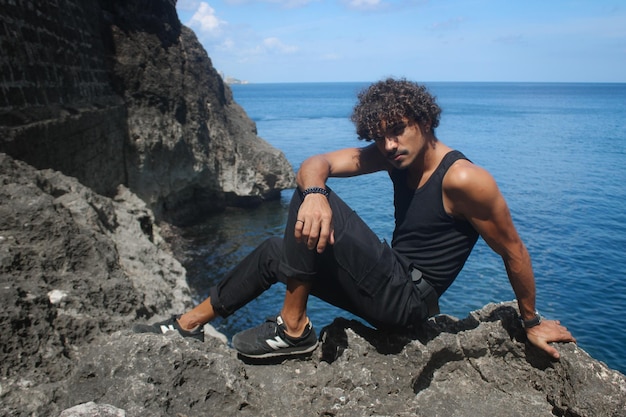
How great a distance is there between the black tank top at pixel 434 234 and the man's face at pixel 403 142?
20 centimetres

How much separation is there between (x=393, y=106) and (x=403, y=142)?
0.81 feet

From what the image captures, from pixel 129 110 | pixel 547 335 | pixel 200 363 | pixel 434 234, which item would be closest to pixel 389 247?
pixel 434 234

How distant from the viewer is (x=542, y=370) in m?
3.18

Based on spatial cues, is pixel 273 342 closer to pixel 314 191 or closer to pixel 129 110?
pixel 314 191

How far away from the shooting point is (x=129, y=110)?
12047mm

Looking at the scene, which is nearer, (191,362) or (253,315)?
(191,362)

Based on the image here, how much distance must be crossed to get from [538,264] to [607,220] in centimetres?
564

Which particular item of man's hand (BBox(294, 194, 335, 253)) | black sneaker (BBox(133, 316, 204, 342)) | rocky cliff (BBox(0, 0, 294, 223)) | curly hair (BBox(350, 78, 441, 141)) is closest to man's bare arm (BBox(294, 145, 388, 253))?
man's hand (BBox(294, 194, 335, 253))

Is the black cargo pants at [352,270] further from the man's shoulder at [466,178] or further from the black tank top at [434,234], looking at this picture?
the man's shoulder at [466,178]

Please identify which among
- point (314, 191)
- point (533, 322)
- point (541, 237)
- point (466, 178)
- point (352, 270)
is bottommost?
point (541, 237)

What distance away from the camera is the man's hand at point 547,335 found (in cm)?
311

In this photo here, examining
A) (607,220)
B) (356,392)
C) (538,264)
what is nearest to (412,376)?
(356,392)

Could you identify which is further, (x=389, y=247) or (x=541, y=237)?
(x=541, y=237)

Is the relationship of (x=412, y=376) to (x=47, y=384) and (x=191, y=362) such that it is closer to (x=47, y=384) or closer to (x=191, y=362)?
(x=191, y=362)
